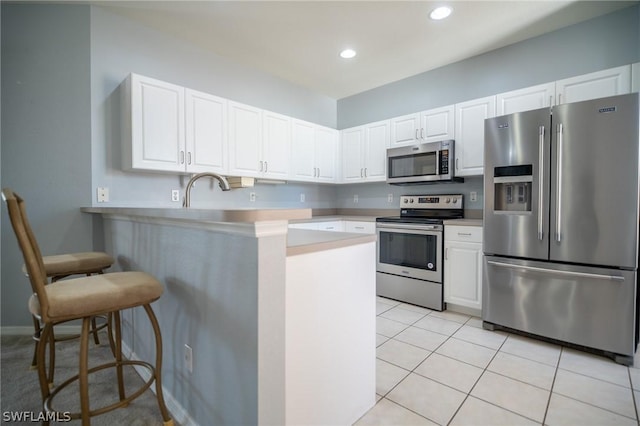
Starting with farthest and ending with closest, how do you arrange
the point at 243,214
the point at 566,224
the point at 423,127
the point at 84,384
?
the point at 423,127, the point at 566,224, the point at 84,384, the point at 243,214

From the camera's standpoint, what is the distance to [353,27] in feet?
9.25

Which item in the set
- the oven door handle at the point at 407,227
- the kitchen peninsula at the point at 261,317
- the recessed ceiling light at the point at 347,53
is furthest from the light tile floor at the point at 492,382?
the recessed ceiling light at the point at 347,53

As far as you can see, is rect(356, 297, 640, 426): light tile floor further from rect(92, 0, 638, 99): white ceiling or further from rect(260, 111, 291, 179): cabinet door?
rect(92, 0, 638, 99): white ceiling

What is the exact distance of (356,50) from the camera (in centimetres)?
325

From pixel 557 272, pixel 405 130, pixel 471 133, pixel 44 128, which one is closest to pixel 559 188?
pixel 557 272

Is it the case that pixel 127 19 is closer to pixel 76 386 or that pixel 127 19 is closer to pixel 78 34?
pixel 78 34

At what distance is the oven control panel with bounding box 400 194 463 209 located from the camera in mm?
3494

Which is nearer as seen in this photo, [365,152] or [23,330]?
[23,330]

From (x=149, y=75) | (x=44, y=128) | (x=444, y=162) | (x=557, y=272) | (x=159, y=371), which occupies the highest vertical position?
(x=149, y=75)

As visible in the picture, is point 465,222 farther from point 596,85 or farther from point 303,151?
point 303,151

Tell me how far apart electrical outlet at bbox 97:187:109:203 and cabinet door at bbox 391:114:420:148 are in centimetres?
314

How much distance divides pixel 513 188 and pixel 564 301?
3.07 ft

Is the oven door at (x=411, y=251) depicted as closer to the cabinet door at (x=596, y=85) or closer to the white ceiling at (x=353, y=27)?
the cabinet door at (x=596, y=85)

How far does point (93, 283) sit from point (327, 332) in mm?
1050
